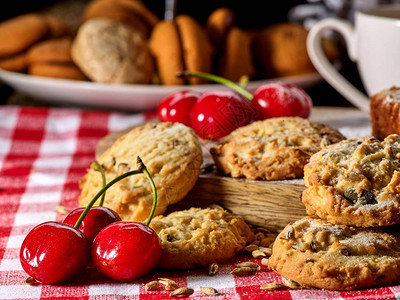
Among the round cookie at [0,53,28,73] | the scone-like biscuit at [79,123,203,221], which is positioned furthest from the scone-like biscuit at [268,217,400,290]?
the round cookie at [0,53,28,73]

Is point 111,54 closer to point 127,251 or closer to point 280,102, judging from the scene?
point 280,102

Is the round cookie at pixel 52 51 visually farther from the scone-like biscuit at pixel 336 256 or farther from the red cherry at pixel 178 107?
the scone-like biscuit at pixel 336 256

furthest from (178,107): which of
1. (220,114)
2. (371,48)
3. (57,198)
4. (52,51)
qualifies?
(52,51)

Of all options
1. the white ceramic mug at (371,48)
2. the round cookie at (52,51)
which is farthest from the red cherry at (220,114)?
the round cookie at (52,51)

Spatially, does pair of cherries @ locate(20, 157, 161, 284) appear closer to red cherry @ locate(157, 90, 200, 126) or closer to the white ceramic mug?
red cherry @ locate(157, 90, 200, 126)

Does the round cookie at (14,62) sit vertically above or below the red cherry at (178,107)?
below

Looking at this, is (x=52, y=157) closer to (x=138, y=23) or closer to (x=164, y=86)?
(x=164, y=86)
